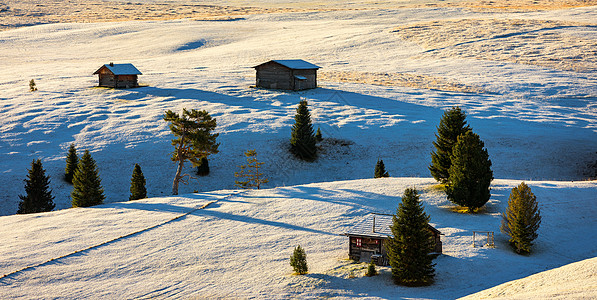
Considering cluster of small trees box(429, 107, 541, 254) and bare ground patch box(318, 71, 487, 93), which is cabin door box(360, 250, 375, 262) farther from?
bare ground patch box(318, 71, 487, 93)

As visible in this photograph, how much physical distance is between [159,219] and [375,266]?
14.7 meters

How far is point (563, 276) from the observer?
24875mm

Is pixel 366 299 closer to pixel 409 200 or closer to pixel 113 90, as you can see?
pixel 409 200

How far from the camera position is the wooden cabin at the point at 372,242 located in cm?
2892

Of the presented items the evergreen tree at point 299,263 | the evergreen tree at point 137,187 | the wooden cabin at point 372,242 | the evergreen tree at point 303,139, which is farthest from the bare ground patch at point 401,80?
the evergreen tree at point 299,263

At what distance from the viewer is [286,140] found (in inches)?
2308

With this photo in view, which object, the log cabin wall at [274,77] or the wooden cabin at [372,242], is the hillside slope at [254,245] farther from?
the log cabin wall at [274,77]

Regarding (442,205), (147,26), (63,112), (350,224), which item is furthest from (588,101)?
(147,26)

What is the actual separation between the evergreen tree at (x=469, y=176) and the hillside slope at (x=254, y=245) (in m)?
1.07

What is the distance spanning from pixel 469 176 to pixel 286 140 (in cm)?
2542

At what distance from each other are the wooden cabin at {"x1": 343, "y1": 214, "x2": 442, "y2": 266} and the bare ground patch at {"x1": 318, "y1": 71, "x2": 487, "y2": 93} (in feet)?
175

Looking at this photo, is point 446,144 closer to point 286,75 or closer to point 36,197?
point 36,197

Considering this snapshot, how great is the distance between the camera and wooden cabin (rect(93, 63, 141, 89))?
78250 mm

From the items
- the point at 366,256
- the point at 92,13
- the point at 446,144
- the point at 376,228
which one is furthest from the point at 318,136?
the point at 92,13
